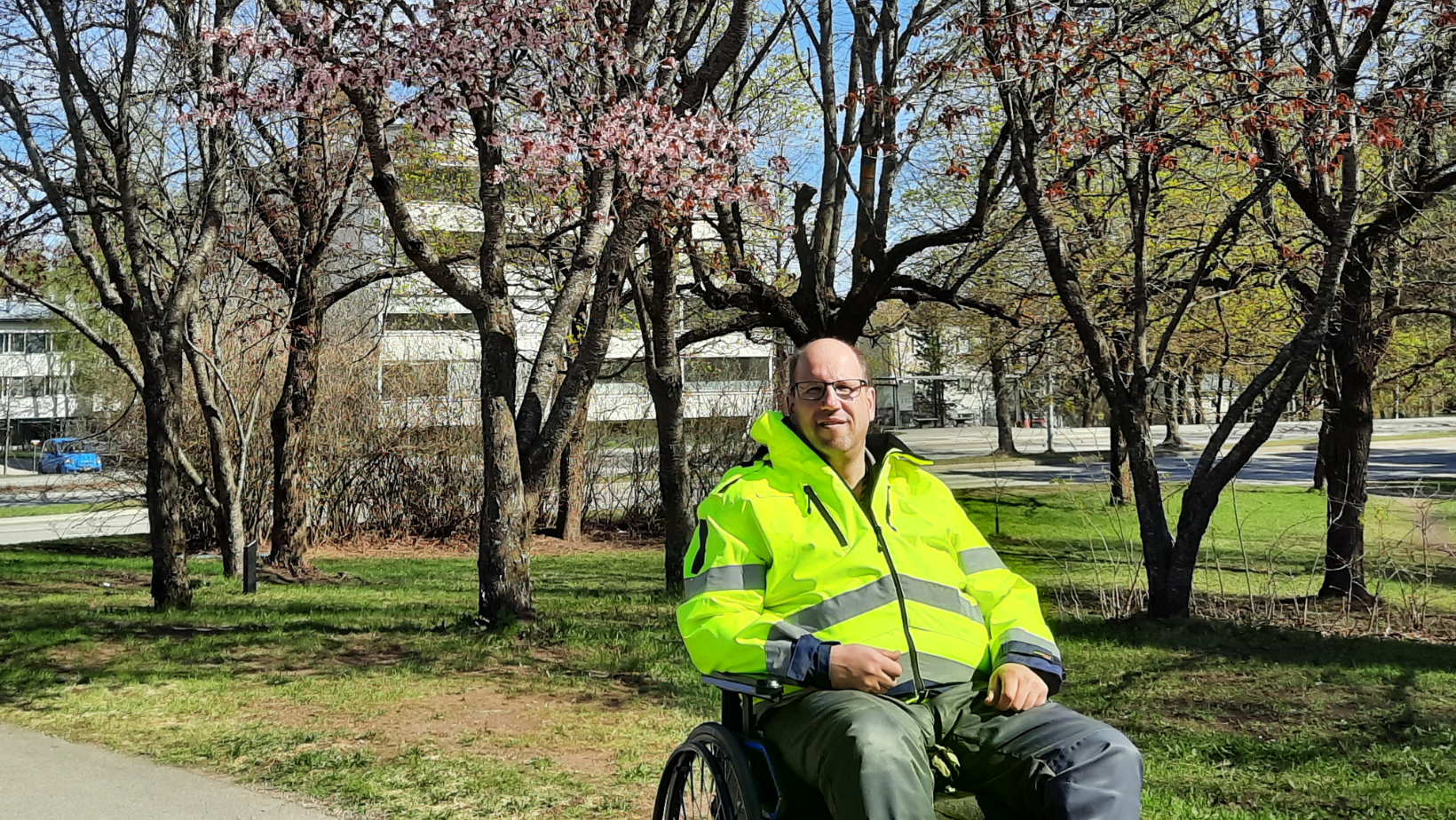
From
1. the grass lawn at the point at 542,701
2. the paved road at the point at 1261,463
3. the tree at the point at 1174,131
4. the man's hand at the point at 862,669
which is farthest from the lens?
the paved road at the point at 1261,463

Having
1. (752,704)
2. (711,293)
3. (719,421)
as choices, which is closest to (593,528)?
(719,421)

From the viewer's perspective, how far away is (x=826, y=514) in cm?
314

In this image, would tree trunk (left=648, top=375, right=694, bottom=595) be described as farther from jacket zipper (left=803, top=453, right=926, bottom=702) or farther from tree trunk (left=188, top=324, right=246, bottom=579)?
jacket zipper (left=803, top=453, right=926, bottom=702)

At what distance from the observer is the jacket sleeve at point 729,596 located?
Answer: 2977mm

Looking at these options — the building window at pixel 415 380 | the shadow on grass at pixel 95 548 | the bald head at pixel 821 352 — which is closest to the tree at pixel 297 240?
the shadow on grass at pixel 95 548

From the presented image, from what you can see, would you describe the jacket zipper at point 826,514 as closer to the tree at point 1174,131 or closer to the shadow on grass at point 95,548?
the tree at point 1174,131

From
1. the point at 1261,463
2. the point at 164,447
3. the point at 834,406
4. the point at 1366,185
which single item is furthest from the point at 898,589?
the point at 1261,463

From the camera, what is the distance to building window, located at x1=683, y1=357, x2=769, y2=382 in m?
20.6

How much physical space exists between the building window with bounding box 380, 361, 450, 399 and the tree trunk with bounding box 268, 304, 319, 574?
13.8 ft

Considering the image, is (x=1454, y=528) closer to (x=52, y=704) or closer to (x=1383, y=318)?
(x=1383, y=318)

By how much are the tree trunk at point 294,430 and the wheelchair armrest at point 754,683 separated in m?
10.4

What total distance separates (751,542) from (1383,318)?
8.97 m

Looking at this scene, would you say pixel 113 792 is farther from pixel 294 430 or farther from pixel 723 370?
pixel 723 370

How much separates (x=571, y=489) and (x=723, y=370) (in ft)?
12.1
